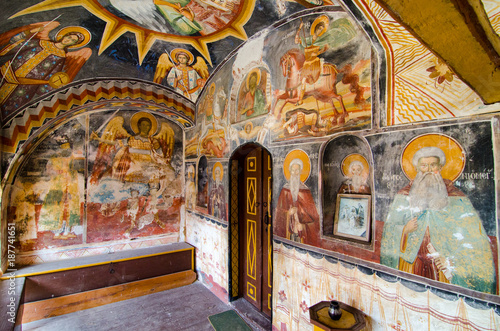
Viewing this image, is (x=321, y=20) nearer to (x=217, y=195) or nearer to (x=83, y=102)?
(x=217, y=195)

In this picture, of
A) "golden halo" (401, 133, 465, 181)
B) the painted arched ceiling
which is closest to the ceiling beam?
the painted arched ceiling

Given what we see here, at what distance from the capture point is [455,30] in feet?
3.41

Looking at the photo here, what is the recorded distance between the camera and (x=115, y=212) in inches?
241

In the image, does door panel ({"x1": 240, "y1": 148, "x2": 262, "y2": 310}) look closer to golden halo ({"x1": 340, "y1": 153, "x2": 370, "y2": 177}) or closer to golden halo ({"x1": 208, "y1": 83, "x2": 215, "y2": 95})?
golden halo ({"x1": 208, "y1": 83, "x2": 215, "y2": 95})

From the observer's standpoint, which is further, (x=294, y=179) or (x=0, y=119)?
(x=0, y=119)

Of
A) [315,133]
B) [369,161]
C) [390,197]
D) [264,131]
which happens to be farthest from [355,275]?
[264,131]

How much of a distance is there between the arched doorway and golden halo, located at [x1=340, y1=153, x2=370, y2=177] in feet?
5.27

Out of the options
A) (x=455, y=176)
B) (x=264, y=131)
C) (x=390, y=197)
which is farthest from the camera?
(x=264, y=131)

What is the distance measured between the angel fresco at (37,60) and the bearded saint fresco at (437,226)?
16.6ft

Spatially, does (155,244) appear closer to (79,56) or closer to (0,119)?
(0,119)

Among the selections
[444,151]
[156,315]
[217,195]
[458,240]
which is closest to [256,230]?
[217,195]

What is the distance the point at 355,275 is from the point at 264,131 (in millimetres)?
2404

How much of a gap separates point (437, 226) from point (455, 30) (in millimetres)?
1719

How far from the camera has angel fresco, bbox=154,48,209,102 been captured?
5.14 metres
